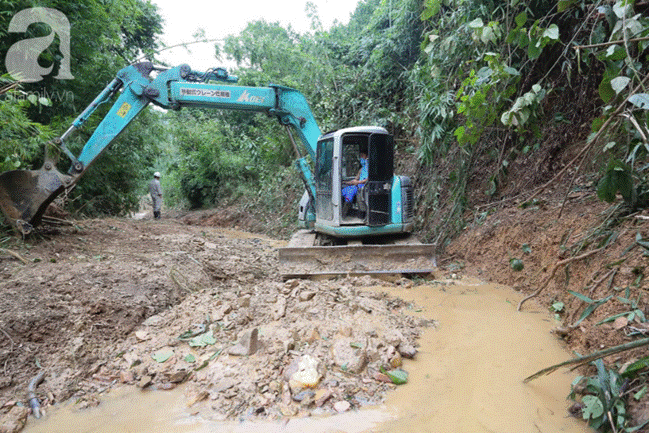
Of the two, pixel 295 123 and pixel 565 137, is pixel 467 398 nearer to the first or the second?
pixel 565 137

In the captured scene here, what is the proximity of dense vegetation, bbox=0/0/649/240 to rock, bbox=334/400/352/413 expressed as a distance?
2.28 m

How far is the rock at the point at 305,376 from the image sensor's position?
246cm

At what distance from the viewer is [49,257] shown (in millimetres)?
4586

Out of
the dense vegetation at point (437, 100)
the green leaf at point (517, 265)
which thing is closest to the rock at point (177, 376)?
the dense vegetation at point (437, 100)

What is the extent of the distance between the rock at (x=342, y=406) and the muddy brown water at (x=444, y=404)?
0.11ft

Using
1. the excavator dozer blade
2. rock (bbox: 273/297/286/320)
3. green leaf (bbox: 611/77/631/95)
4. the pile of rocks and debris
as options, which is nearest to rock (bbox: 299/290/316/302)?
the pile of rocks and debris

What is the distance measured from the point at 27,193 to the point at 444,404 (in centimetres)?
531

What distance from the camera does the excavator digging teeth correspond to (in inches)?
197

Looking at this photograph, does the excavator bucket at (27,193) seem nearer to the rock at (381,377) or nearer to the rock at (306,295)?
the rock at (306,295)

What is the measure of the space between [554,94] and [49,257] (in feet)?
23.1

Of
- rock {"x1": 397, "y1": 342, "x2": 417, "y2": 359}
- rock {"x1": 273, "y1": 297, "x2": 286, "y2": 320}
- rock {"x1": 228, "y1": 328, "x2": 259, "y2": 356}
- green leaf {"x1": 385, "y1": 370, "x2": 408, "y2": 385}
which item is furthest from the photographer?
rock {"x1": 273, "y1": 297, "x2": 286, "y2": 320}

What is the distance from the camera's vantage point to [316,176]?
19.2ft

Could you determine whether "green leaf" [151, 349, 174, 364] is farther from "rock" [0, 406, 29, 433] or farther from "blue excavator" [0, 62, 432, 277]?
"blue excavator" [0, 62, 432, 277]

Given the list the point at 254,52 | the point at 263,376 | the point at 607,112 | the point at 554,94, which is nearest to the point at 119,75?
the point at 263,376
